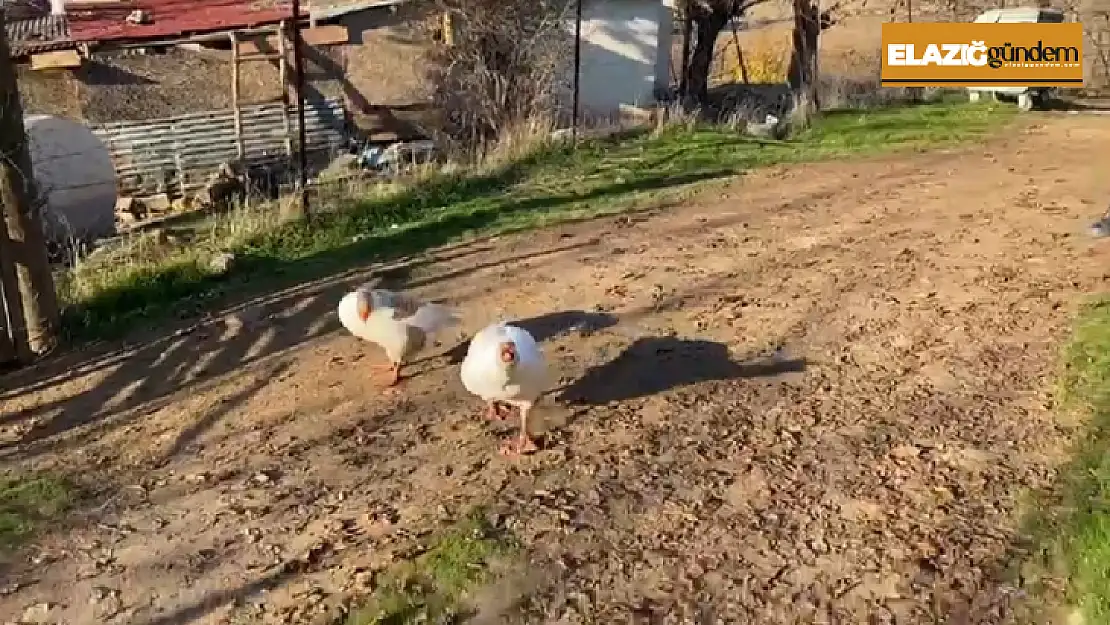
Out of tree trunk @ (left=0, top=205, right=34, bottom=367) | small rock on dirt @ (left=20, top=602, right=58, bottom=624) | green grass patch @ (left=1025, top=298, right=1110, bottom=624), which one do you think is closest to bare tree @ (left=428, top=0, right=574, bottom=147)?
tree trunk @ (left=0, top=205, right=34, bottom=367)

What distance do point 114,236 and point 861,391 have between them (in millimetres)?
9223

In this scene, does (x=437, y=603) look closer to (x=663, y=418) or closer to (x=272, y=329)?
(x=663, y=418)

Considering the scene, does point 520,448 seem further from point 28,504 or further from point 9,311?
point 9,311

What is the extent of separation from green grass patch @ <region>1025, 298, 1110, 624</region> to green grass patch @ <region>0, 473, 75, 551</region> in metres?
3.86

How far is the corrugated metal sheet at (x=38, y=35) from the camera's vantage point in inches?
629

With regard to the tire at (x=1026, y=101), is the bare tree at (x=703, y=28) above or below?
above

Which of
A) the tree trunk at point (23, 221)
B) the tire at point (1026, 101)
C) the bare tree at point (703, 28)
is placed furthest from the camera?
the bare tree at point (703, 28)

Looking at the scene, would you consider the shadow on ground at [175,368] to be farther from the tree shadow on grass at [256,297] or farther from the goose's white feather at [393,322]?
the goose's white feather at [393,322]

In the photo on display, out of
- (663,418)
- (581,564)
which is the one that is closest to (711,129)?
Result: (663,418)

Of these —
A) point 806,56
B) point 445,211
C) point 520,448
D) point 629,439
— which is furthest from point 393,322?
point 806,56

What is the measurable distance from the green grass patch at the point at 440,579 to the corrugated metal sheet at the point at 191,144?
11.5 metres

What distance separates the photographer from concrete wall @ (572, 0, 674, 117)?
62.2 feet

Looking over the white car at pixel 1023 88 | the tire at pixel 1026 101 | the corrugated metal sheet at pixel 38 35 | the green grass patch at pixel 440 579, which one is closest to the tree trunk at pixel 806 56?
the white car at pixel 1023 88

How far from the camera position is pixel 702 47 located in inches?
657
